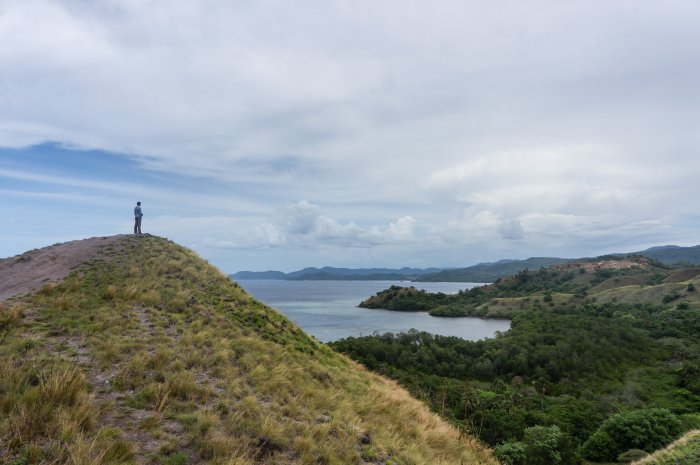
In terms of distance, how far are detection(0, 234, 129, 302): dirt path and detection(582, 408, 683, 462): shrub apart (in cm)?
3614

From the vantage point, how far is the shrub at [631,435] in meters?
28.2

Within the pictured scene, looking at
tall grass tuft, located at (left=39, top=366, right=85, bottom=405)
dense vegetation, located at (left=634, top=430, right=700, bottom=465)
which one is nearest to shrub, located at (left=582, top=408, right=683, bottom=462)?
dense vegetation, located at (left=634, top=430, right=700, bottom=465)

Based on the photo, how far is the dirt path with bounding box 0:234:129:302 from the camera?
18.1m

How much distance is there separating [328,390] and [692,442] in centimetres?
1456

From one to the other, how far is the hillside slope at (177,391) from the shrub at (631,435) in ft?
71.5

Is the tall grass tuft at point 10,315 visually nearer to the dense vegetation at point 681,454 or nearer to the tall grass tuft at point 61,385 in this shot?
the tall grass tuft at point 61,385

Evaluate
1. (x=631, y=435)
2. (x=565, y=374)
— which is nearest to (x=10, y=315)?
(x=631, y=435)

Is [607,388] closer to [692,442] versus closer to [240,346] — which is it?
[692,442]

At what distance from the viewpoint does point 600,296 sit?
143 m

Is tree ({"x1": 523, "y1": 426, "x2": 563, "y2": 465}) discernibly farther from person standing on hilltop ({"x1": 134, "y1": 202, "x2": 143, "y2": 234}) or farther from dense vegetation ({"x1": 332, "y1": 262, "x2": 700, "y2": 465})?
person standing on hilltop ({"x1": 134, "y1": 202, "x2": 143, "y2": 234})

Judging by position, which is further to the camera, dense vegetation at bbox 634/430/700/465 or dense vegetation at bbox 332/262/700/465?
dense vegetation at bbox 332/262/700/465

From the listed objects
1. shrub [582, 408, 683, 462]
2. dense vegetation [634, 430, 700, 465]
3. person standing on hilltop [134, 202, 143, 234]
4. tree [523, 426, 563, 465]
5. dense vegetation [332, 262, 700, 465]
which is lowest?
dense vegetation [332, 262, 700, 465]

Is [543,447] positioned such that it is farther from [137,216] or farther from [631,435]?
[137,216]

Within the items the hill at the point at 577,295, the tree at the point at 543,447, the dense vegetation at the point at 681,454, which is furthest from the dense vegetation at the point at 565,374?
the dense vegetation at the point at 681,454
